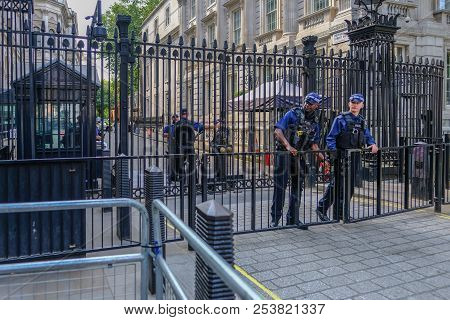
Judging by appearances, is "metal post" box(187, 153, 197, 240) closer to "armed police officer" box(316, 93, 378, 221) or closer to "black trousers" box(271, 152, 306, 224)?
"black trousers" box(271, 152, 306, 224)

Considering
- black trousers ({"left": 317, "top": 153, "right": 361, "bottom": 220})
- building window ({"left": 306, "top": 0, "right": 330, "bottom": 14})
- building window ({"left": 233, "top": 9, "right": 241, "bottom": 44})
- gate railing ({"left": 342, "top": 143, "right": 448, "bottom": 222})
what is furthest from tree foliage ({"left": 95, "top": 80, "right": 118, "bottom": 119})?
building window ({"left": 306, "top": 0, "right": 330, "bottom": 14})

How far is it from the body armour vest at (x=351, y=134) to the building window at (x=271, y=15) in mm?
17330

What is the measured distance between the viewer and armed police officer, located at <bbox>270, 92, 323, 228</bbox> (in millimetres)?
6430

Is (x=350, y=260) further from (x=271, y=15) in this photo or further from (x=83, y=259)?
(x=271, y=15)

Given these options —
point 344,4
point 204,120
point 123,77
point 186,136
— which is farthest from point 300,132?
point 344,4

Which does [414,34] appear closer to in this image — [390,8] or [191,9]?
[390,8]

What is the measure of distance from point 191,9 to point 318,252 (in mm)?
34734

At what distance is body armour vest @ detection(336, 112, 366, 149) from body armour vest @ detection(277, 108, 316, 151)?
1.54 ft

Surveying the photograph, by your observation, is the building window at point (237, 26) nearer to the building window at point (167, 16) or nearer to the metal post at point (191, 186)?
the building window at point (167, 16)

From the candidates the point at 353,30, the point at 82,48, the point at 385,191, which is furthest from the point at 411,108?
the point at 82,48

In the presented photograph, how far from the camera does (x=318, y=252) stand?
5488 millimetres

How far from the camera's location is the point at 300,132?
22.2 feet

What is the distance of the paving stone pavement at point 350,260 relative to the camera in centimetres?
425

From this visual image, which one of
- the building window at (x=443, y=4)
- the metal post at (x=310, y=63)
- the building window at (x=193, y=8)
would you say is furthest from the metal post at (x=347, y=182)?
the building window at (x=193, y=8)
